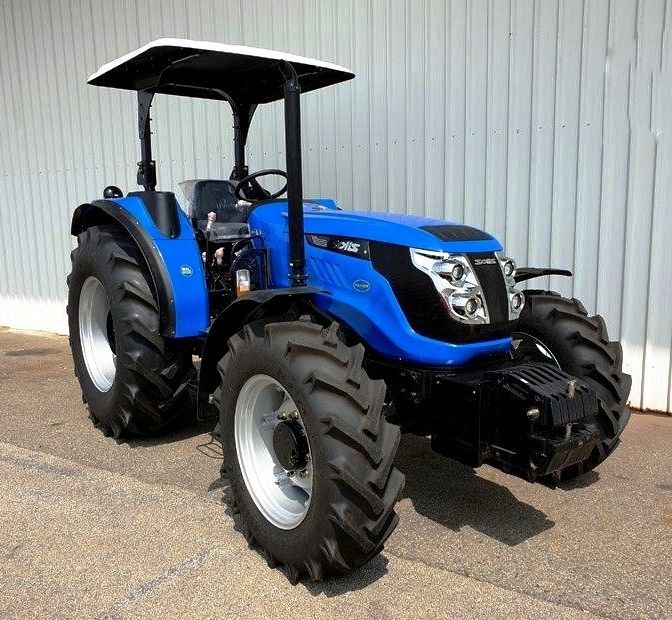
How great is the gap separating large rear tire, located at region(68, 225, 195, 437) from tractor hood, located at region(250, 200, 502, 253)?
1.00 m

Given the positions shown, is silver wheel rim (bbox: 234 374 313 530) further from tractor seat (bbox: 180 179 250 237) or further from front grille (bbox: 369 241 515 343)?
tractor seat (bbox: 180 179 250 237)

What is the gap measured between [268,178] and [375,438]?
4443 mm

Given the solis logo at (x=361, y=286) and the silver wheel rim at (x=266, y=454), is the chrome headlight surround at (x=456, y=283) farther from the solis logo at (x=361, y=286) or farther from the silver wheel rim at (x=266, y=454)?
the silver wheel rim at (x=266, y=454)

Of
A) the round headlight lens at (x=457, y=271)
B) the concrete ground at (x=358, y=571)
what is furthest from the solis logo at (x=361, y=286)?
the concrete ground at (x=358, y=571)

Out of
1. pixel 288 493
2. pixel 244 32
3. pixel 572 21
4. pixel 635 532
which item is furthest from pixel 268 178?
pixel 635 532

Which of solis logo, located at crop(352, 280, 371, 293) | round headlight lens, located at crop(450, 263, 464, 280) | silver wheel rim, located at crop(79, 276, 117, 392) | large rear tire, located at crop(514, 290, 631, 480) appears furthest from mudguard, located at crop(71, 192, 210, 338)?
large rear tire, located at crop(514, 290, 631, 480)

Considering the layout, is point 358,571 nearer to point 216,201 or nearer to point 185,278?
point 185,278

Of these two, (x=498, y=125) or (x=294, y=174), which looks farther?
(x=498, y=125)

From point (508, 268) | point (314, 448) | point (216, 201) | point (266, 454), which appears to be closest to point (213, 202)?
point (216, 201)

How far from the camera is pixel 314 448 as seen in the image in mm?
2553

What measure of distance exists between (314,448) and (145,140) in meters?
2.48

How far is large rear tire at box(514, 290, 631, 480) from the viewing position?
330 cm

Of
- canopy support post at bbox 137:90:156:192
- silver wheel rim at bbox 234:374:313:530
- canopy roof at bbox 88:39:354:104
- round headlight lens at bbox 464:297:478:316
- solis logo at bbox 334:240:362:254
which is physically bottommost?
silver wheel rim at bbox 234:374:313:530

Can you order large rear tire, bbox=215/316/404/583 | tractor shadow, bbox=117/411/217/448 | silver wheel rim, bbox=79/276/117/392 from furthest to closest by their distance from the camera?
silver wheel rim, bbox=79/276/117/392 < tractor shadow, bbox=117/411/217/448 < large rear tire, bbox=215/316/404/583
